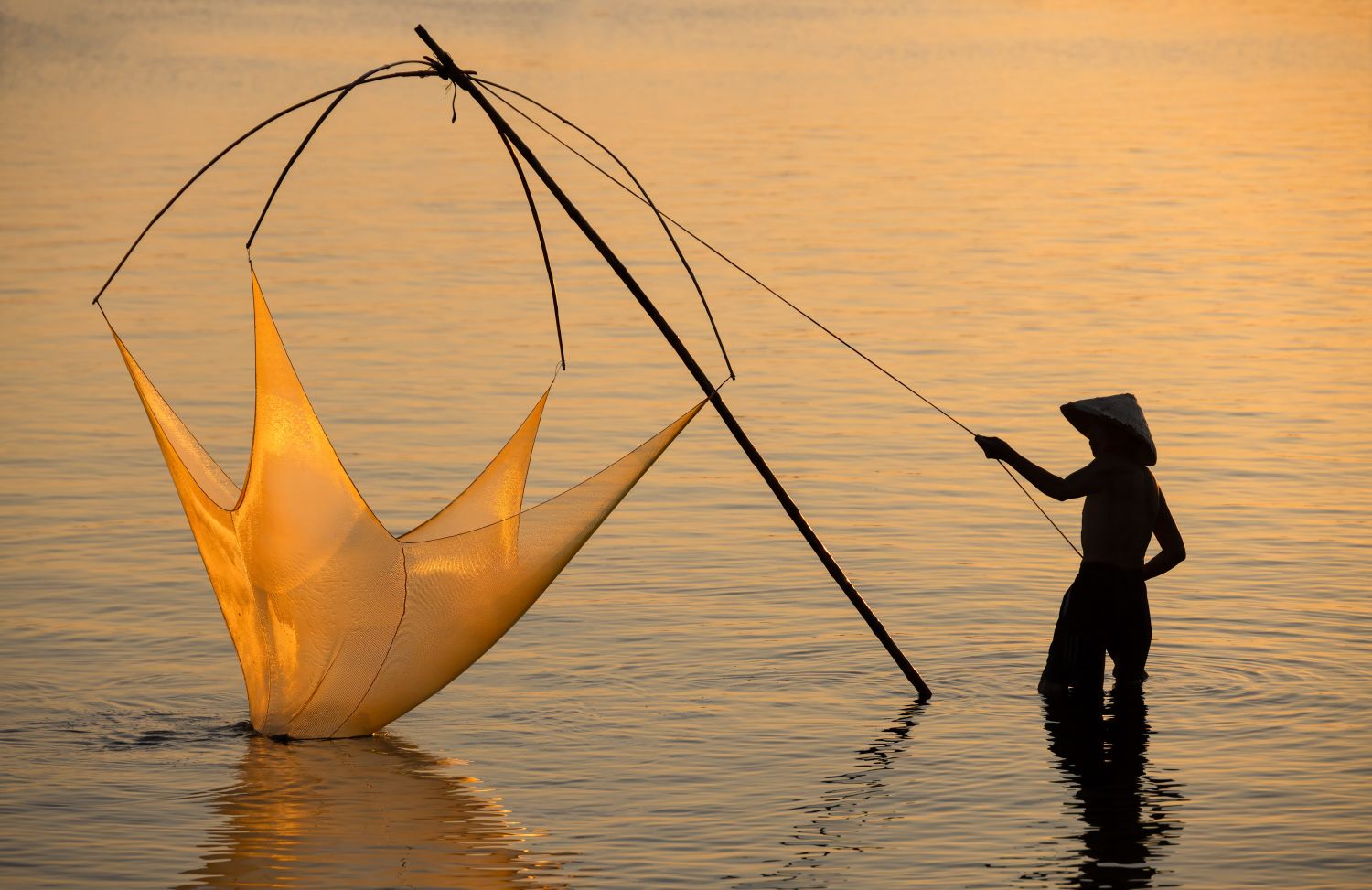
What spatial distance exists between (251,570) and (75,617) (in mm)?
2667

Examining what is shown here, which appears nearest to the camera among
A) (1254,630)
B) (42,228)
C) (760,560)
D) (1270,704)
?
(1270,704)

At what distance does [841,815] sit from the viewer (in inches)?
335

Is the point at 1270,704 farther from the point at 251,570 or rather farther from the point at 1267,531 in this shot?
the point at 251,570

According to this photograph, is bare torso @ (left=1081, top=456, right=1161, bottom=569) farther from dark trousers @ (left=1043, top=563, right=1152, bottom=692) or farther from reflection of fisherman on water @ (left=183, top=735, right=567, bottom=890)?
reflection of fisherman on water @ (left=183, top=735, right=567, bottom=890)

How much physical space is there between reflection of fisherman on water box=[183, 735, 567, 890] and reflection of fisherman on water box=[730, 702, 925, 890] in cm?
86

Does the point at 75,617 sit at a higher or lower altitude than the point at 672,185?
lower

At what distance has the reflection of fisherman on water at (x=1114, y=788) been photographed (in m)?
7.90

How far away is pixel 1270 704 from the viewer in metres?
9.87

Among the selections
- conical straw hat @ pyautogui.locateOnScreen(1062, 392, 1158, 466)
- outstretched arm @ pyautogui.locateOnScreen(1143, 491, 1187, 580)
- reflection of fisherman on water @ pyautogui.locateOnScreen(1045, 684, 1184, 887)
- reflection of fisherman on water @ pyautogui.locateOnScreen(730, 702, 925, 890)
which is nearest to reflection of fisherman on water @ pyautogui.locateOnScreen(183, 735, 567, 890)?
reflection of fisherman on water @ pyautogui.locateOnScreen(730, 702, 925, 890)

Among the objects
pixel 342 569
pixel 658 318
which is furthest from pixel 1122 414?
pixel 342 569

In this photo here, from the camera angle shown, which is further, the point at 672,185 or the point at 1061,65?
the point at 1061,65

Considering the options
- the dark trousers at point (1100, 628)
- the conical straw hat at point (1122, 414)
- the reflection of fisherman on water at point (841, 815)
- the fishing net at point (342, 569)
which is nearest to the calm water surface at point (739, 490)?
the reflection of fisherman on water at point (841, 815)

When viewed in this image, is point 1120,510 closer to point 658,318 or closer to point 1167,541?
point 1167,541

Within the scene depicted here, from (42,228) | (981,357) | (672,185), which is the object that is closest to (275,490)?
(981,357)
